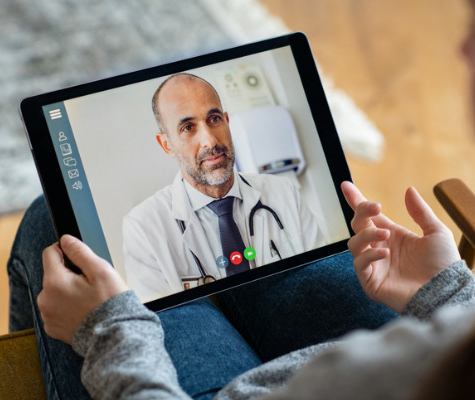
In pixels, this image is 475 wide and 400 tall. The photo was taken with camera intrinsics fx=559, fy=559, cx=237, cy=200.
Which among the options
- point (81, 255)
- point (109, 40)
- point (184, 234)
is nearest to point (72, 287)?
point (81, 255)

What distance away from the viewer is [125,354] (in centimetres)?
54

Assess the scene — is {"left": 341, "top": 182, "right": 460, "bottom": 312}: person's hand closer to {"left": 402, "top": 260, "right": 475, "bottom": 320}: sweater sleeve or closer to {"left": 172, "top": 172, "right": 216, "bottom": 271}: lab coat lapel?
{"left": 402, "top": 260, "right": 475, "bottom": 320}: sweater sleeve

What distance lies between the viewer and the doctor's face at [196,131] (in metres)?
0.69

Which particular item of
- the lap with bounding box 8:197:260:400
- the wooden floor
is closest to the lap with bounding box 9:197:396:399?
the lap with bounding box 8:197:260:400

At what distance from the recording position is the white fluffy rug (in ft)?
5.15

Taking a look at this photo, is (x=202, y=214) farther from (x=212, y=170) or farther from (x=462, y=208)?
(x=462, y=208)

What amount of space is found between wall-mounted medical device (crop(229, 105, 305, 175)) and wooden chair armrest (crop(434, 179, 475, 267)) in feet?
0.73

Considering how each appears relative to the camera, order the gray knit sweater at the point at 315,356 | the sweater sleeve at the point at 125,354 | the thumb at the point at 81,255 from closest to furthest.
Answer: the gray knit sweater at the point at 315,356
the sweater sleeve at the point at 125,354
the thumb at the point at 81,255

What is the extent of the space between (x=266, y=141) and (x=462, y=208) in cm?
29

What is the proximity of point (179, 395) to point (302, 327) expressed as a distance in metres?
0.27

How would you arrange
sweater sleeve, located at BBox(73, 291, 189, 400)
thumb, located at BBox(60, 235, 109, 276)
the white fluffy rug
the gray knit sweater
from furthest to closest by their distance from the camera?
the white fluffy rug < thumb, located at BBox(60, 235, 109, 276) < sweater sleeve, located at BBox(73, 291, 189, 400) < the gray knit sweater

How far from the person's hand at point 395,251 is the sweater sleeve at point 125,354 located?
0.88 feet

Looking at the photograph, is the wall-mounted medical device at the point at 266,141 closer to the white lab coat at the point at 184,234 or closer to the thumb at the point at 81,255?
the white lab coat at the point at 184,234

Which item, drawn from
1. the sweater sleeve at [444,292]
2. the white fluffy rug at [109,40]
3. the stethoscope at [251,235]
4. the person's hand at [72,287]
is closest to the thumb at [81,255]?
the person's hand at [72,287]
